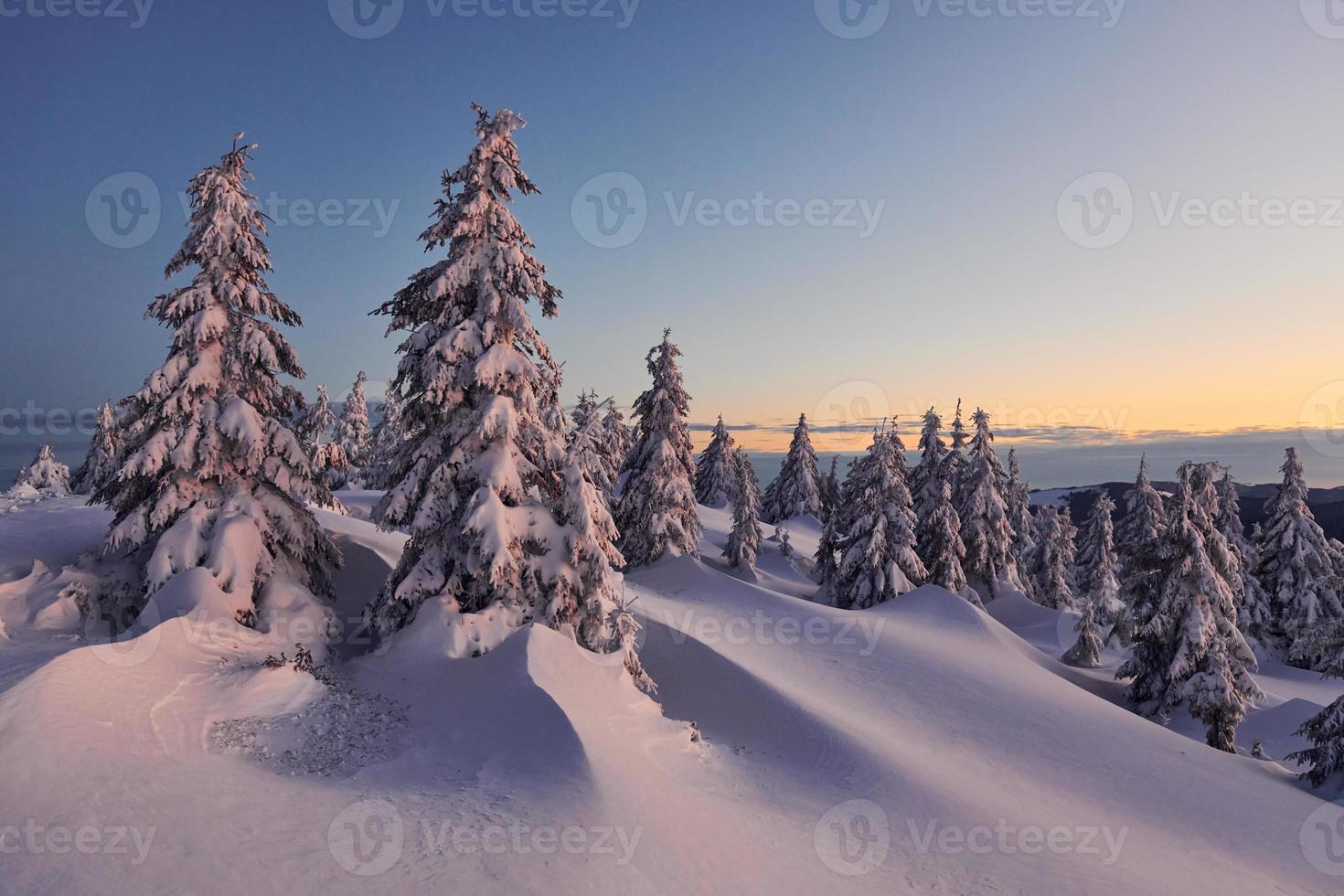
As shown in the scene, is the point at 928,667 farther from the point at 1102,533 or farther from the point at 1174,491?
the point at 1102,533

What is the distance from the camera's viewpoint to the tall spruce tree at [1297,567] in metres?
36.0

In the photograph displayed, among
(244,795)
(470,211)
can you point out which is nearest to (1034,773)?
(244,795)

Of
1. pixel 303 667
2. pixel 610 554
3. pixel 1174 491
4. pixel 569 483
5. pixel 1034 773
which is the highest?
pixel 1174 491

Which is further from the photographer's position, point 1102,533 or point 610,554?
point 1102,533

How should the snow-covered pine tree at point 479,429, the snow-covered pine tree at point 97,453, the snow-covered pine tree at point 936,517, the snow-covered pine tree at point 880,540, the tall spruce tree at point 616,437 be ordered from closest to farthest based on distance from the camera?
the snow-covered pine tree at point 479,429 → the snow-covered pine tree at point 880,540 → the snow-covered pine tree at point 936,517 → the snow-covered pine tree at point 97,453 → the tall spruce tree at point 616,437

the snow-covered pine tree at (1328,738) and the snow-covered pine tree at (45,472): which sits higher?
the snow-covered pine tree at (1328,738)

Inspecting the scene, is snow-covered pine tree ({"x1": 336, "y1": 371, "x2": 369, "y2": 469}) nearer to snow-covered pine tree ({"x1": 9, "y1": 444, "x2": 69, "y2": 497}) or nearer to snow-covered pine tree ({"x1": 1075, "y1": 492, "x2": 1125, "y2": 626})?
snow-covered pine tree ({"x1": 9, "y1": 444, "x2": 69, "y2": 497})

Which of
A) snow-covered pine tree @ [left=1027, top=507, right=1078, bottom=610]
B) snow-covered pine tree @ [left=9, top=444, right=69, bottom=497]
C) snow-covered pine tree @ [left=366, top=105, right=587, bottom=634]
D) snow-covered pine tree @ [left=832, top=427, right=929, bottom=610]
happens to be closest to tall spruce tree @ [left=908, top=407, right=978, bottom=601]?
snow-covered pine tree @ [left=832, top=427, right=929, bottom=610]

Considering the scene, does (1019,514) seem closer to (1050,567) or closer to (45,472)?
(1050,567)

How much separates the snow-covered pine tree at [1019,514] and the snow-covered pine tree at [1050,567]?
0.86 m

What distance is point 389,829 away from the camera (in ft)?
24.3

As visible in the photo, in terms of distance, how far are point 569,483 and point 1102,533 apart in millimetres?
51561

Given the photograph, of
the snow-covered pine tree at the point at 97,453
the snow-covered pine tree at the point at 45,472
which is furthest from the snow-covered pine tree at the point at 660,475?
the snow-covered pine tree at the point at 45,472

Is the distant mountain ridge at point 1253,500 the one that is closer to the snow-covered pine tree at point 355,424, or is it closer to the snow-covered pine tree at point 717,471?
the snow-covered pine tree at point 717,471
